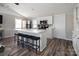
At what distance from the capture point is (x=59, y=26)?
509 cm

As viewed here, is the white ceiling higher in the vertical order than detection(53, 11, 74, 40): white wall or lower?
higher

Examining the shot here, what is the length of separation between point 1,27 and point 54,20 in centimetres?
384

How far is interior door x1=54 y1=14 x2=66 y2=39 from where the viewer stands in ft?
16.1

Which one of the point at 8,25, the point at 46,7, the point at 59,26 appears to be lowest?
the point at 59,26

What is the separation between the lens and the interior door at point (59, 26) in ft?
16.1

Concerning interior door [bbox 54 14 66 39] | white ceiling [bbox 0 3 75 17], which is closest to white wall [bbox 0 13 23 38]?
white ceiling [bbox 0 3 75 17]

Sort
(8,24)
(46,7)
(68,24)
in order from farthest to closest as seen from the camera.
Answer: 1. (8,24)
2. (68,24)
3. (46,7)

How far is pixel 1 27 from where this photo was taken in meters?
4.52

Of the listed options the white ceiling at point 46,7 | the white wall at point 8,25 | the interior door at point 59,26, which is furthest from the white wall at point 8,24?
the interior door at point 59,26

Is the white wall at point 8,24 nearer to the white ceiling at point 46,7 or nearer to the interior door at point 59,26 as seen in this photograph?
the white ceiling at point 46,7

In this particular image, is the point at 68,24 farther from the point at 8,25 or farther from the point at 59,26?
the point at 8,25

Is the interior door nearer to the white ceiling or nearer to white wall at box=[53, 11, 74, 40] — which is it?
white wall at box=[53, 11, 74, 40]

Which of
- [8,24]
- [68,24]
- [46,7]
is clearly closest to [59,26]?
[68,24]

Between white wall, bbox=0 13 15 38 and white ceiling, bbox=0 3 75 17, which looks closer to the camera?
white ceiling, bbox=0 3 75 17
